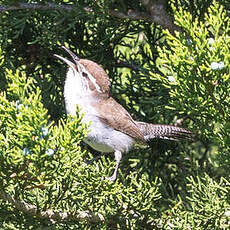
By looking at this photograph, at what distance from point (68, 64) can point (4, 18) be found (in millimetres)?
658

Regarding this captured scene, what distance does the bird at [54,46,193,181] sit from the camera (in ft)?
12.5

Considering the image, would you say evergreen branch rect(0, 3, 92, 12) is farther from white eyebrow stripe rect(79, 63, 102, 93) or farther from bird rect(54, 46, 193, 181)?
white eyebrow stripe rect(79, 63, 102, 93)

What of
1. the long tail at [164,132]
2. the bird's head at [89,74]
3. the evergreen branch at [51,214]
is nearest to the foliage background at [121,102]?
the evergreen branch at [51,214]

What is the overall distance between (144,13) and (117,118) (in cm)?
86

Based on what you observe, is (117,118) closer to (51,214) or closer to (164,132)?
(164,132)

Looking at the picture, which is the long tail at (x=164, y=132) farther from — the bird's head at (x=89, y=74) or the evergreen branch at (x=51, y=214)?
the evergreen branch at (x=51, y=214)

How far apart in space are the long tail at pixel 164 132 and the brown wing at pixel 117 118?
0.08 m

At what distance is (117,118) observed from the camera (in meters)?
3.89

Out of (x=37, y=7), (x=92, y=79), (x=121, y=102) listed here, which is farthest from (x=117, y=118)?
(x=37, y=7)

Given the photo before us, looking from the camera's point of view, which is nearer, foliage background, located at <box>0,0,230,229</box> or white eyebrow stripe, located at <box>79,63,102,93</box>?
foliage background, located at <box>0,0,230,229</box>

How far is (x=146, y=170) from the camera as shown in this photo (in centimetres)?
419

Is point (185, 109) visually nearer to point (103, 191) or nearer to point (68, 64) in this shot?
point (103, 191)

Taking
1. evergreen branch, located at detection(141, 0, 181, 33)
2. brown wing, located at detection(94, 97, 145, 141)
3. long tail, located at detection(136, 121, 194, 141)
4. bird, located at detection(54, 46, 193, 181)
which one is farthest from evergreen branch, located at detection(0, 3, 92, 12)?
long tail, located at detection(136, 121, 194, 141)

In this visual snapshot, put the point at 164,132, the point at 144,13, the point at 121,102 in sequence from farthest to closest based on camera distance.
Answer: the point at 121,102, the point at 164,132, the point at 144,13
